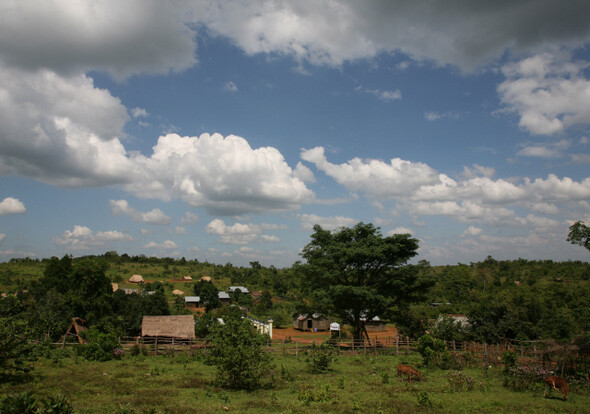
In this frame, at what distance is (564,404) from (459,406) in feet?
14.0

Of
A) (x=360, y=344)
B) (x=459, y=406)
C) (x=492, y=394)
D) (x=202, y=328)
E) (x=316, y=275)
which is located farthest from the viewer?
(x=202, y=328)

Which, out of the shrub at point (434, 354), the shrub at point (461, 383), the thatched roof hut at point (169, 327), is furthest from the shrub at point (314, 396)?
the thatched roof hut at point (169, 327)

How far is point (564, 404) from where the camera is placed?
42.1 feet

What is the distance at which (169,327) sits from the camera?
30.3 m

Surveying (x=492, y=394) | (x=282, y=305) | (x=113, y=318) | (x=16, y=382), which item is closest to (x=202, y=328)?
(x=113, y=318)

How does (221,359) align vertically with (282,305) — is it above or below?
above

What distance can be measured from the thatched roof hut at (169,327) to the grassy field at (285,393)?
33.6 ft

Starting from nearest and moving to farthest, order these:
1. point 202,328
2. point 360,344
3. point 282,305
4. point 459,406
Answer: point 459,406 < point 360,344 < point 202,328 < point 282,305

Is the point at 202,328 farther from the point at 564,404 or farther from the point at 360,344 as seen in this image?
the point at 564,404

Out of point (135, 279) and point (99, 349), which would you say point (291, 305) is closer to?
point (135, 279)

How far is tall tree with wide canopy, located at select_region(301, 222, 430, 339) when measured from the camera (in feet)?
91.3

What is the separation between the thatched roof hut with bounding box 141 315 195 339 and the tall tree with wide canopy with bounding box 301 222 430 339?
10.8 meters

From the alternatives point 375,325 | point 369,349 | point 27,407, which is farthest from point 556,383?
point 375,325

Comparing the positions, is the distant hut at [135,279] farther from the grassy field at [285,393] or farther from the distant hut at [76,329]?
the grassy field at [285,393]
